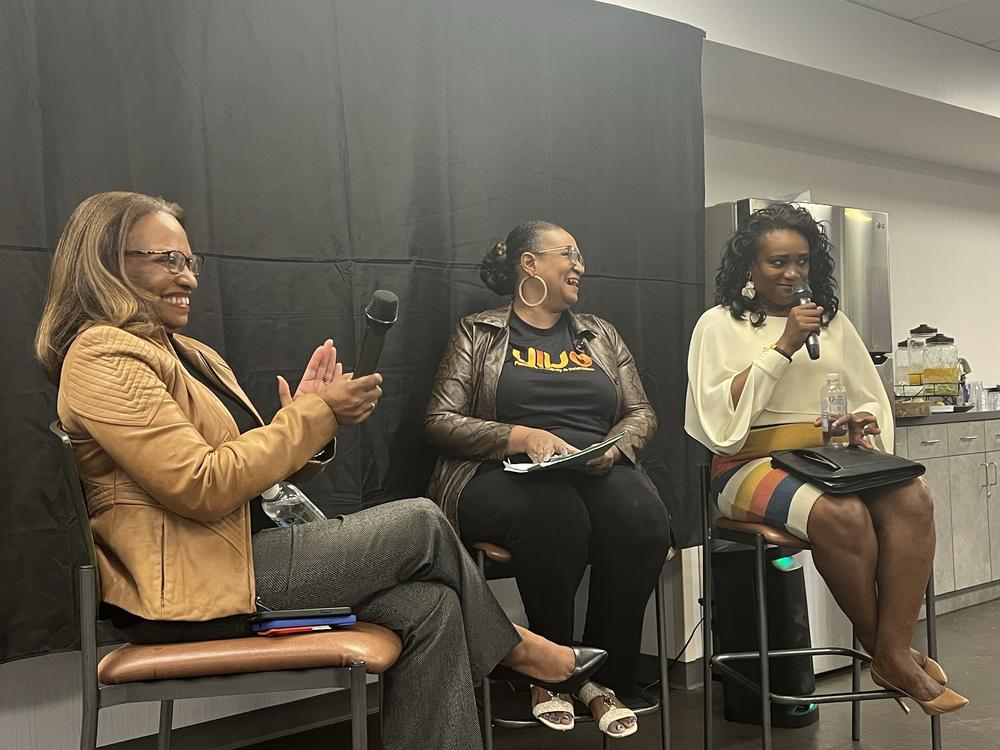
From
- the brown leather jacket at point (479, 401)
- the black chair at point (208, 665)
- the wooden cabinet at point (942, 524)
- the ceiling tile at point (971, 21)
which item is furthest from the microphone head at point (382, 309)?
the ceiling tile at point (971, 21)

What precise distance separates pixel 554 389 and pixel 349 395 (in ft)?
2.97

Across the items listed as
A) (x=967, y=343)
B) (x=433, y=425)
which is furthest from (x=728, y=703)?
(x=967, y=343)

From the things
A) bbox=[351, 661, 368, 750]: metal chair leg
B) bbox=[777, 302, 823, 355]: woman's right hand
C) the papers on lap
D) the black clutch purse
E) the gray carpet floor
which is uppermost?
bbox=[777, 302, 823, 355]: woman's right hand

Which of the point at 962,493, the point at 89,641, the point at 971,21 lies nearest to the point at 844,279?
the point at 962,493

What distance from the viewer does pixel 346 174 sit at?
2.72 meters

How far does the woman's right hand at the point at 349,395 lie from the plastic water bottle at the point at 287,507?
0.86 ft

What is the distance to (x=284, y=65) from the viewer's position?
8.63 feet

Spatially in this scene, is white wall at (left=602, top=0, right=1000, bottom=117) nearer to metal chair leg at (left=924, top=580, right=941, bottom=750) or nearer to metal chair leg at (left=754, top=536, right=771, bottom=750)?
metal chair leg at (left=754, top=536, right=771, bottom=750)

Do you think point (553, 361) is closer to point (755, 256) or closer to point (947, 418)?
point (755, 256)

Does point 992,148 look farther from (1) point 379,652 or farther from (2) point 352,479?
(1) point 379,652

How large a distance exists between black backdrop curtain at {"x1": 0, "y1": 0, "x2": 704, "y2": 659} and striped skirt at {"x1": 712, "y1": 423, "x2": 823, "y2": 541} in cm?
62

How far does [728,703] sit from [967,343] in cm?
352

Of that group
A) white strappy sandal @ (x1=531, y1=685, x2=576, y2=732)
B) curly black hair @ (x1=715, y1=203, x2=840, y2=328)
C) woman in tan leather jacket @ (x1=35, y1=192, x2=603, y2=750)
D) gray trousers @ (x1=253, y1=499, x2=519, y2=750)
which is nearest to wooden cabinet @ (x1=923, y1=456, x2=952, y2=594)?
curly black hair @ (x1=715, y1=203, x2=840, y2=328)

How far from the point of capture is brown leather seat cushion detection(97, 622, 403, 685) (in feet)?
5.47
